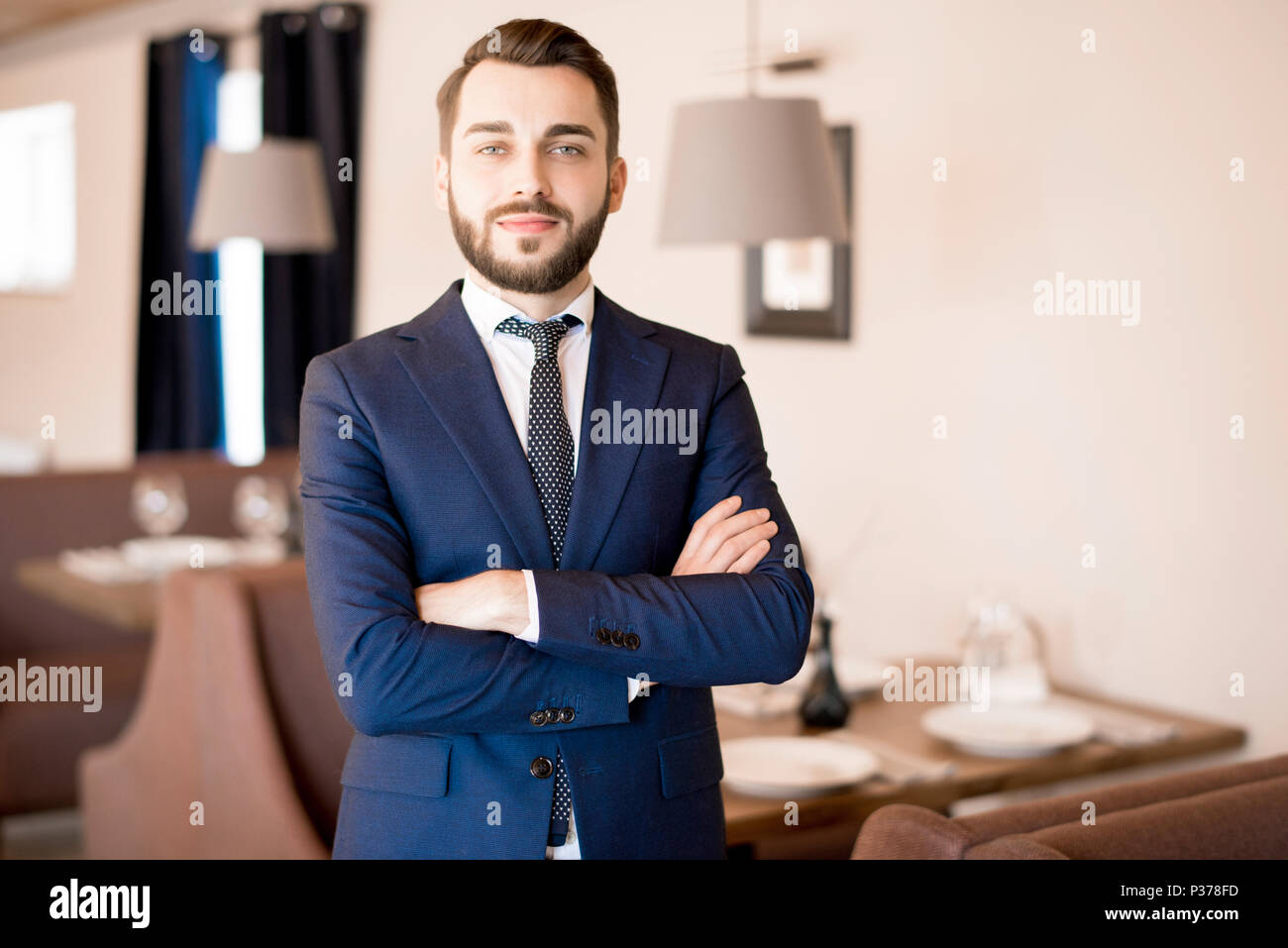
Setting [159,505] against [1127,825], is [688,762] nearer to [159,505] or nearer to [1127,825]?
[1127,825]

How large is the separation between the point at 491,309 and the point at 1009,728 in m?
1.47

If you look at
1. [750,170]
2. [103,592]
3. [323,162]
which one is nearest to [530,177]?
[750,170]

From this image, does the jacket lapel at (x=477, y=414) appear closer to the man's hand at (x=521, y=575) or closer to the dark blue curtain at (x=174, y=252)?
the man's hand at (x=521, y=575)

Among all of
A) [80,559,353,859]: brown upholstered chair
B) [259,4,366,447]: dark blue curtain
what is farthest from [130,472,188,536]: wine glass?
[80,559,353,859]: brown upholstered chair

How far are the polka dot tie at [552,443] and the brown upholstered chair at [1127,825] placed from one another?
317mm

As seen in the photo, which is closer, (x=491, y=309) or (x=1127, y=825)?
(x=491, y=309)

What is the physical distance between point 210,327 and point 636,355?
4.37m

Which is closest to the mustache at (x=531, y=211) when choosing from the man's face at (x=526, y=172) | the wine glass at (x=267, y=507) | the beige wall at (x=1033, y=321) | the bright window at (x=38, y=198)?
the man's face at (x=526, y=172)

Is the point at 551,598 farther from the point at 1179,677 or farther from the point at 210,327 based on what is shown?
the point at 210,327

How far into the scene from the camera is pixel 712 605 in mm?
1313

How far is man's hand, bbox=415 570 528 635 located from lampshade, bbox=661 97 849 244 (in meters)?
1.02

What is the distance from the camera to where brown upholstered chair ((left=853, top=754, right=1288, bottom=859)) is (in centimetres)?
137

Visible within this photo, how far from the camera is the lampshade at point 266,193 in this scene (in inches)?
127

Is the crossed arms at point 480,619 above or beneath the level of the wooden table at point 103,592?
above
